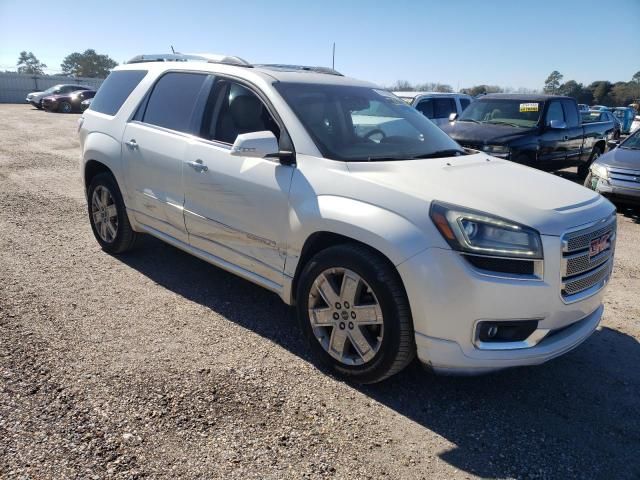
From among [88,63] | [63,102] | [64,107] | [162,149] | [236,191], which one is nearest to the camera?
[236,191]

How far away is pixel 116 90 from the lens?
491cm

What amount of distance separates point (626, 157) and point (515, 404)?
6644 mm

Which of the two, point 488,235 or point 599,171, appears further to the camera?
point 599,171

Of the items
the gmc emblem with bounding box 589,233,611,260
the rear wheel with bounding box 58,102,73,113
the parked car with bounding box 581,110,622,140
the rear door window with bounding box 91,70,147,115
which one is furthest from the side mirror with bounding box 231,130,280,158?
the rear wheel with bounding box 58,102,73,113

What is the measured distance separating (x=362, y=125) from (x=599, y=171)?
5937mm

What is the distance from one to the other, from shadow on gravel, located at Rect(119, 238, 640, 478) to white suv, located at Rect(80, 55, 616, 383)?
34cm

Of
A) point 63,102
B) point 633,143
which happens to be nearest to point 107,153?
point 633,143

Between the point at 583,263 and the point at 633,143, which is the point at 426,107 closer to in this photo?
the point at 633,143

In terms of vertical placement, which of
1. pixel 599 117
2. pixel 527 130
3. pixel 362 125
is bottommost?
pixel 527 130

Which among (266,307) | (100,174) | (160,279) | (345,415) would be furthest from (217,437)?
(100,174)

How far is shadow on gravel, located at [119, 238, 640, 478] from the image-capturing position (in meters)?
2.49

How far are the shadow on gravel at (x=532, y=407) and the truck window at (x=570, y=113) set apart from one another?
7813 mm

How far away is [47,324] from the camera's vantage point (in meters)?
3.58

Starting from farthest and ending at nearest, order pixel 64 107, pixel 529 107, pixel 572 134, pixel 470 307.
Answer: pixel 64 107
pixel 572 134
pixel 529 107
pixel 470 307
